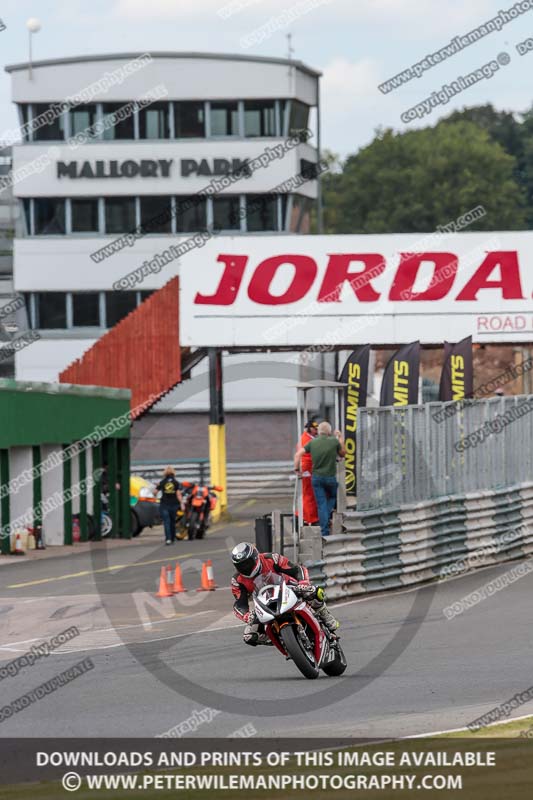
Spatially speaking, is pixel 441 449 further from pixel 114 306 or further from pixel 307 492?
pixel 114 306

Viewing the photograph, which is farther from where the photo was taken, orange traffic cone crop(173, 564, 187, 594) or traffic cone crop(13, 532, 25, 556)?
traffic cone crop(13, 532, 25, 556)

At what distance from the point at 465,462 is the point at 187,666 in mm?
11404

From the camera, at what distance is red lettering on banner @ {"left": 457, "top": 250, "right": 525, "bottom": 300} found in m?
40.2

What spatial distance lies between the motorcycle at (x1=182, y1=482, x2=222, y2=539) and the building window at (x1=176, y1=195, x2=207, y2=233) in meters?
26.8

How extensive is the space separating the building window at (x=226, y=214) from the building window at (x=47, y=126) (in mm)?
6629

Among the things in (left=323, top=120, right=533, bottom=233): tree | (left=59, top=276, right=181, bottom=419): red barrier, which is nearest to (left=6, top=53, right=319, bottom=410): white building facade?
(left=59, top=276, right=181, bottom=419): red barrier

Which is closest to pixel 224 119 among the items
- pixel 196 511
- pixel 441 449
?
pixel 196 511

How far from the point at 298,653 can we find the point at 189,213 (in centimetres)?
4871

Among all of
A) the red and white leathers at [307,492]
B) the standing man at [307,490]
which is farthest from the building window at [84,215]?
the red and white leathers at [307,492]

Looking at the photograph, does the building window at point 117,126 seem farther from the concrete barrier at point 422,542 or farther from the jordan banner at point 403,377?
the concrete barrier at point 422,542

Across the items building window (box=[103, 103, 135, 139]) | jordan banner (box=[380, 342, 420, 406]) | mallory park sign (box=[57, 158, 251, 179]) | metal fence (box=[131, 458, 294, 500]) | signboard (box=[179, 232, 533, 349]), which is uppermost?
building window (box=[103, 103, 135, 139])

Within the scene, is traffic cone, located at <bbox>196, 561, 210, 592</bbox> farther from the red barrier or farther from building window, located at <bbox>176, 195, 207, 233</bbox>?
building window, located at <bbox>176, 195, 207, 233</bbox>
